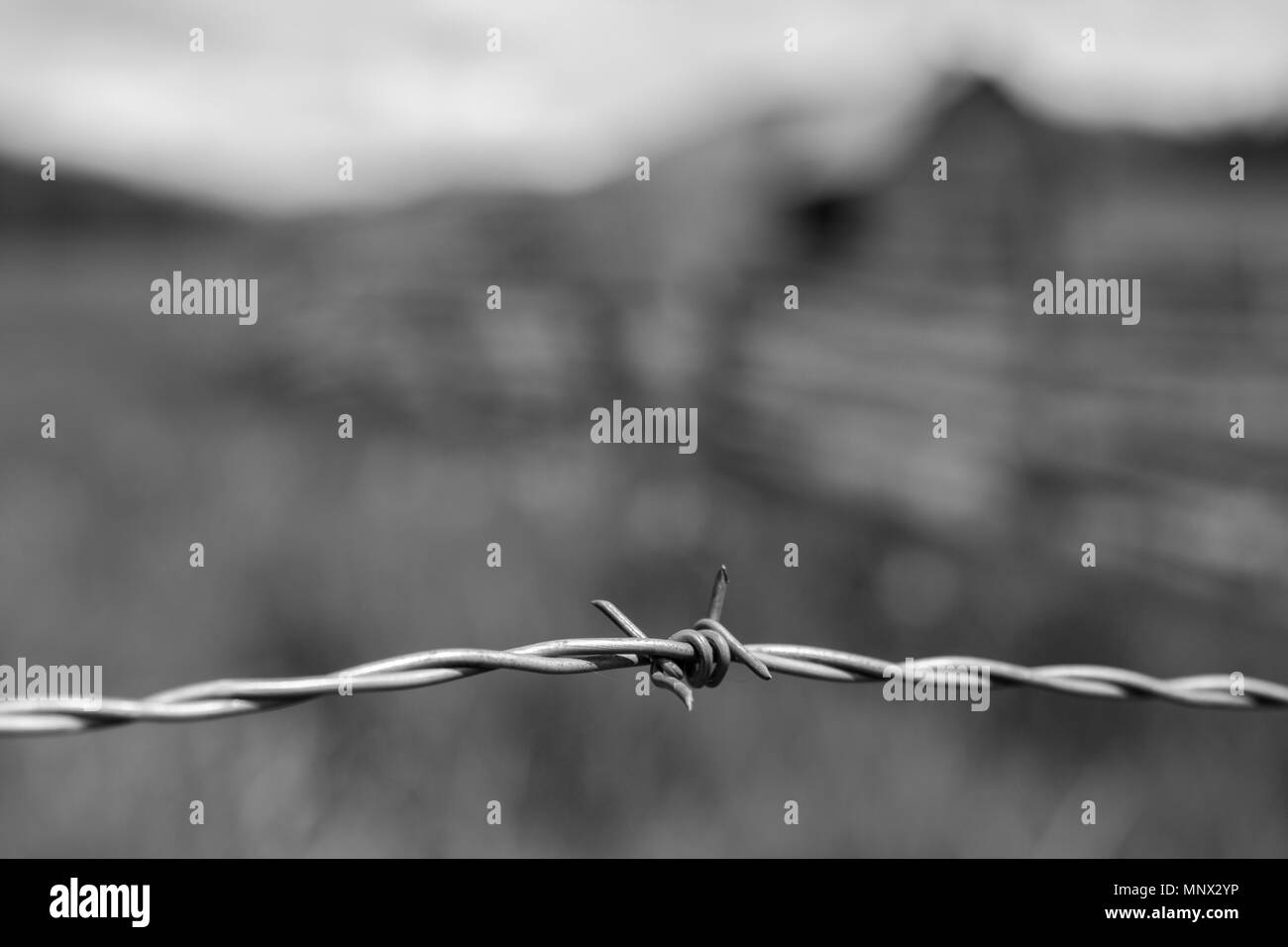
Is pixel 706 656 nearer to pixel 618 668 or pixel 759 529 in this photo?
pixel 618 668

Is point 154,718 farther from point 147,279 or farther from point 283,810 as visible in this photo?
point 147,279

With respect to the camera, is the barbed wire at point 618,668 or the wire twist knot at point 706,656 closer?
the barbed wire at point 618,668

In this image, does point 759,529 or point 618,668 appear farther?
point 759,529

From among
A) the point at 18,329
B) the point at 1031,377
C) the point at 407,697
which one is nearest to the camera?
the point at 407,697

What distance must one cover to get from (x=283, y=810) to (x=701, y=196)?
1440 centimetres

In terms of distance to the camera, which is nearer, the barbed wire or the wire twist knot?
the barbed wire

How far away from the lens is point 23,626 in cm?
476

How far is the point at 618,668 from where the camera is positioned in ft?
4.23

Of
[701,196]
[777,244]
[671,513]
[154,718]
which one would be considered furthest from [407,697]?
[701,196]

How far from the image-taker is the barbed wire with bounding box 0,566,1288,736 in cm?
106

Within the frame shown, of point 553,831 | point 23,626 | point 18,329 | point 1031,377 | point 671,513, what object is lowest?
point 553,831

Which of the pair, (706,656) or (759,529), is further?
(759,529)

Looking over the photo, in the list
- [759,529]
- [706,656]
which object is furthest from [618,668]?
[759,529]

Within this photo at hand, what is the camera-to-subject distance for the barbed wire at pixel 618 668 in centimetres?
106
